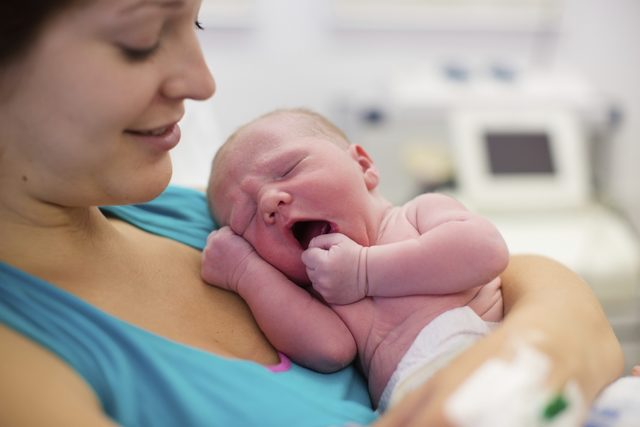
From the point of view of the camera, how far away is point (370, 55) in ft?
9.89

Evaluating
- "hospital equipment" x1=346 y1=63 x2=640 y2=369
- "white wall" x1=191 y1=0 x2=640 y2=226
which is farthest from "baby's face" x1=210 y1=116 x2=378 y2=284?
"white wall" x1=191 y1=0 x2=640 y2=226

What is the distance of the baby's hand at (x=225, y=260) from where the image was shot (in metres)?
1.09

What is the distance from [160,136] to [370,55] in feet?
7.15

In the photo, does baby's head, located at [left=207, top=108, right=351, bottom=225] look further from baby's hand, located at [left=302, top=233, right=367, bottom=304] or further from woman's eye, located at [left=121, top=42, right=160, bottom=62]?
woman's eye, located at [left=121, top=42, right=160, bottom=62]

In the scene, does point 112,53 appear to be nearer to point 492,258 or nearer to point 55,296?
point 55,296

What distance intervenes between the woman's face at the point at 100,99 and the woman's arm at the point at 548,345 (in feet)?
1.39

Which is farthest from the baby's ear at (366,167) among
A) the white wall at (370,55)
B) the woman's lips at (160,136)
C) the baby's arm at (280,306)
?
the white wall at (370,55)

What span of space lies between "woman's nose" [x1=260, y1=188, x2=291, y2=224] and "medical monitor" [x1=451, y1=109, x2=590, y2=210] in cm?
152

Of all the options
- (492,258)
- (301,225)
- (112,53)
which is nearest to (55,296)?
(112,53)

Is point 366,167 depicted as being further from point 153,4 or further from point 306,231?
point 153,4

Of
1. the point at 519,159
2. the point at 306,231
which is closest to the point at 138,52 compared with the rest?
the point at 306,231

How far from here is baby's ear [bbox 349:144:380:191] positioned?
1188 mm

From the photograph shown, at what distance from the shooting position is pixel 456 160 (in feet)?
8.46

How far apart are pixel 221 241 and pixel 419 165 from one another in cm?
168
